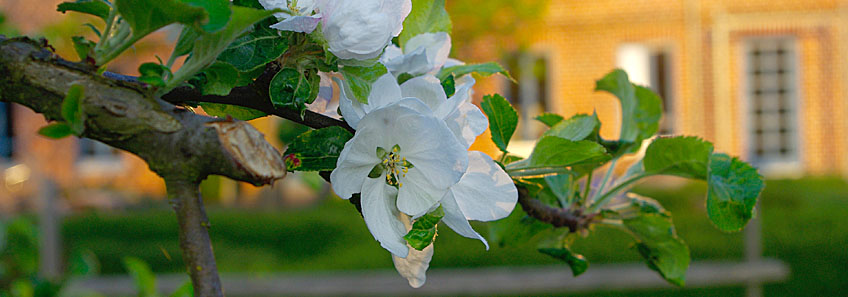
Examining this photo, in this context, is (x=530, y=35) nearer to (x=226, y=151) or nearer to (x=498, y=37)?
(x=498, y=37)

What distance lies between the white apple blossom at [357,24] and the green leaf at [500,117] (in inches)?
6.6

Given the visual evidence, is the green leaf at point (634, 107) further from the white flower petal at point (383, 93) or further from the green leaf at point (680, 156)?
the white flower petal at point (383, 93)

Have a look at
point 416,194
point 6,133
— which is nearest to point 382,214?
point 416,194

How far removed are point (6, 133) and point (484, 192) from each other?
48.8 ft

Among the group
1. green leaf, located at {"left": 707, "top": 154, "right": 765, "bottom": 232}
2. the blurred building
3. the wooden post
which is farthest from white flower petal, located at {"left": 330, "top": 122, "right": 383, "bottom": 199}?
Result: the blurred building

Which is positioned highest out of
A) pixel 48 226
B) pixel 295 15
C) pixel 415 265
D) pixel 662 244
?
pixel 295 15

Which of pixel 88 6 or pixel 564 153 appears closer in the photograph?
pixel 88 6

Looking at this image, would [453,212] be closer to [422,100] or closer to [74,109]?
[422,100]

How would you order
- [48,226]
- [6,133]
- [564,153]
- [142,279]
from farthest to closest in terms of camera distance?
[6,133] → [48,226] → [142,279] → [564,153]

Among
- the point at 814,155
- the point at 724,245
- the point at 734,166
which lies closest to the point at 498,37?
the point at 724,245

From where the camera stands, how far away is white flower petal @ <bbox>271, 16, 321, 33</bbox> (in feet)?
1.63

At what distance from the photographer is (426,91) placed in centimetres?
55

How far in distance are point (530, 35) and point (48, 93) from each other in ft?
35.1

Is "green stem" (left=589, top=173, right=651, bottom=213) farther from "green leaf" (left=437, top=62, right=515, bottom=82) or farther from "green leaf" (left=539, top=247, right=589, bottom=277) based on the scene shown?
"green leaf" (left=437, top=62, right=515, bottom=82)
